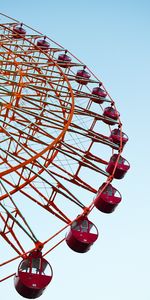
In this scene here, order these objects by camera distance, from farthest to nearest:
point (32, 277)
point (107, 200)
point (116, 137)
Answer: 1. point (116, 137)
2. point (107, 200)
3. point (32, 277)

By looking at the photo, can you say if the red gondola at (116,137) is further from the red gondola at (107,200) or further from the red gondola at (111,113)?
the red gondola at (107,200)

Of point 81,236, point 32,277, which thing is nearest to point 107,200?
point 81,236

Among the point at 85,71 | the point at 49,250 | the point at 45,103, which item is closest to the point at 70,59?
the point at 85,71

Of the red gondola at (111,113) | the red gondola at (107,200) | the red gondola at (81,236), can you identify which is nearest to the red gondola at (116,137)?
the red gondola at (111,113)

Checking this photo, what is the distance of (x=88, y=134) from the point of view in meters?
24.4

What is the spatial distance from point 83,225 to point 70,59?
1918 cm

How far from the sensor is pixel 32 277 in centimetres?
1725

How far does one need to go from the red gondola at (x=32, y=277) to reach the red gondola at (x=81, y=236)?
2.55 m

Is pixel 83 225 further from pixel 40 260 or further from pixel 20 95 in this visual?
Answer: pixel 20 95

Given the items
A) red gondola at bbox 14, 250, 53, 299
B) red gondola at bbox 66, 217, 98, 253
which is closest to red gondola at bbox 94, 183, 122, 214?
red gondola at bbox 66, 217, 98, 253

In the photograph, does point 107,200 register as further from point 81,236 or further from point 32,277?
point 32,277

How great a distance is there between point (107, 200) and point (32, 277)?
271 inches

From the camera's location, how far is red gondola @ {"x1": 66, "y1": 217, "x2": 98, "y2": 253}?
773 inches

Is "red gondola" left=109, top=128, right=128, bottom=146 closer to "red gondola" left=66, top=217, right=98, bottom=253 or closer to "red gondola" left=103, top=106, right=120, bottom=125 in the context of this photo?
"red gondola" left=103, top=106, right=120, bottom=125
